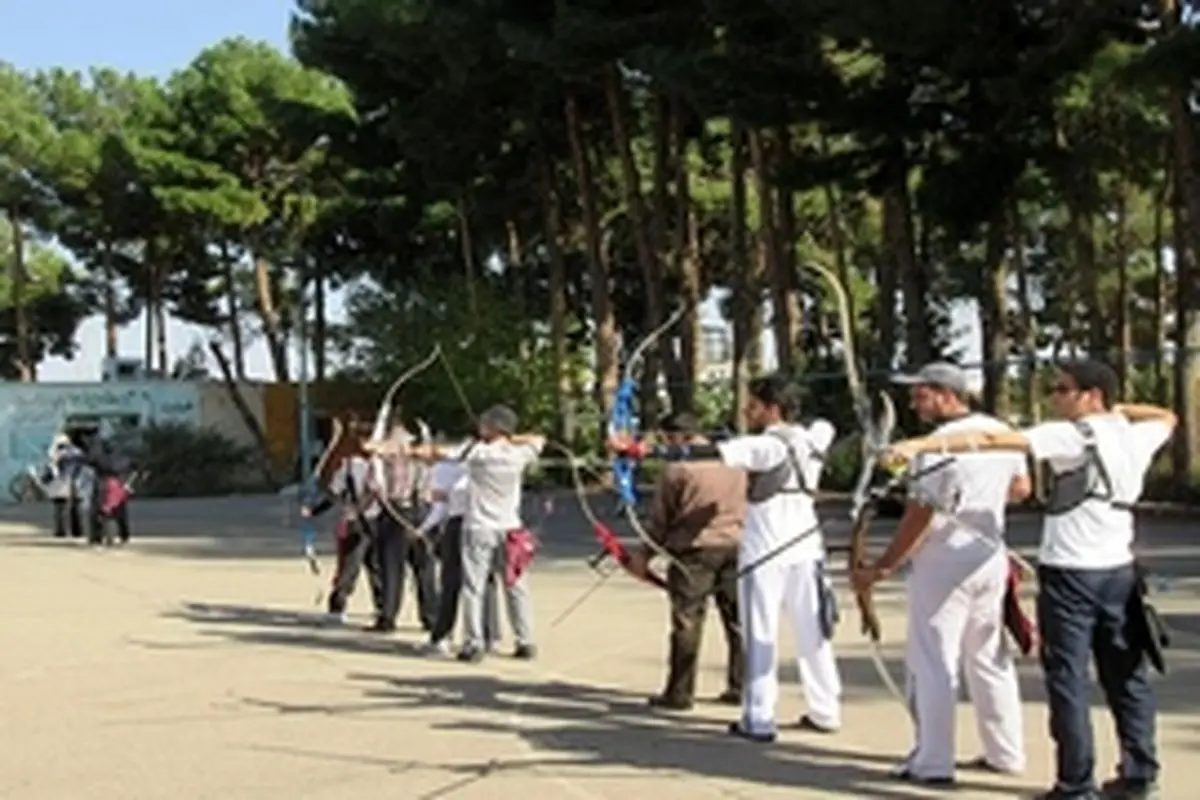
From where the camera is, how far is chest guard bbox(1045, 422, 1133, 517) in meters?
6.71

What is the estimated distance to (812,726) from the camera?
29.4ft

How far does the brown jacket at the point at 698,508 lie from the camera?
948 cm

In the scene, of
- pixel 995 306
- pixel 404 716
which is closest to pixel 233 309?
pixel 995 306

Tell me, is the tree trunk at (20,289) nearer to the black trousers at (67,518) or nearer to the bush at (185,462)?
the bush at (185,462)

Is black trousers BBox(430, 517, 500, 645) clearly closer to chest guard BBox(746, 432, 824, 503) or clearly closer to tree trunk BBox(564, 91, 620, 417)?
chest guard BBox(746, 432, 824, 503)

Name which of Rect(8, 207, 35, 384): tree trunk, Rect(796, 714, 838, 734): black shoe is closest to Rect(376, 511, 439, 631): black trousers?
Rect(796, 714, 838, 734): black shoe

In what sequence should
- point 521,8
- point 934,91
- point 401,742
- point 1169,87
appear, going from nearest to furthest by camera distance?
point 401,742 < point 1169,87 < point 934,91 < point 521,8

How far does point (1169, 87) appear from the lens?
65.8ft

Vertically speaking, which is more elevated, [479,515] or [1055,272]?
[1055,272]

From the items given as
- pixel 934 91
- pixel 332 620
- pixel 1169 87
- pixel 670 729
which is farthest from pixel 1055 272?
pixel 670 729

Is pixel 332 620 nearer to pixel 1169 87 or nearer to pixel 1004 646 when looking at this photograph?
pixel 1004 646

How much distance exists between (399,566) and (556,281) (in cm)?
2709

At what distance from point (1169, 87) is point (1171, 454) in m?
5.85

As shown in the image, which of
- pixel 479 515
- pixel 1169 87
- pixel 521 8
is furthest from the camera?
pixel 521 8
